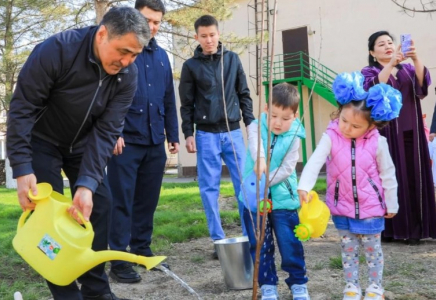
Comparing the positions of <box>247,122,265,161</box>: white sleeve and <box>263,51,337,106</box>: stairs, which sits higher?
<box>263,51,337,106</box>: stairs

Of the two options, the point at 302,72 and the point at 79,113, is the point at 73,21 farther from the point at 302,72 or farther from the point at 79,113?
the point at 79,113

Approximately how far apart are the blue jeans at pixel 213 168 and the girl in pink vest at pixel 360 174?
1.16 metres

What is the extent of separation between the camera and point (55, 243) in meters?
2.36

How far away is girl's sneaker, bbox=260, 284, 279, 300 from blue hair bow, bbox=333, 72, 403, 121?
3.37 feet

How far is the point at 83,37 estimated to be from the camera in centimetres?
260

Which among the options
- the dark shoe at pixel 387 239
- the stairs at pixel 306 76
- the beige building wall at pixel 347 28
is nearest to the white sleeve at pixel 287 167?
the dark shoe at pixel 387 239

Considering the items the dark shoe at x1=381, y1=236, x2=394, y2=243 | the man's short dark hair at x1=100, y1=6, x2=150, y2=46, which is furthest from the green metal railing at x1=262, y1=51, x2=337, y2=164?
the man's short dark hair at x1=100, y1=6, x2=150, y2=46

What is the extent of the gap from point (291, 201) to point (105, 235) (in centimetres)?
97

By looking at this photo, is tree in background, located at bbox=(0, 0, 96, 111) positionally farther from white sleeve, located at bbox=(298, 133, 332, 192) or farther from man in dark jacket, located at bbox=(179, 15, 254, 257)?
white sleeve, located at bbox=(298, 133, 332, 192)

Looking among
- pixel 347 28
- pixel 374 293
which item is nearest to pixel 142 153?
pixel 374 293

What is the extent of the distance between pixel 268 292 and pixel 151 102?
4.75 feet

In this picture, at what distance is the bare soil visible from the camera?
3201mm

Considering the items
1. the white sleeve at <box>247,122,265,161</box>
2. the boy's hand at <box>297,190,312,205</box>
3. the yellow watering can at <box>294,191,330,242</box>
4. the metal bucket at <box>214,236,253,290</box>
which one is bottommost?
the metal bucket at <box>214,236,253,290</box>

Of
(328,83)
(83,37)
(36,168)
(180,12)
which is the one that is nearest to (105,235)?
(36,168)
